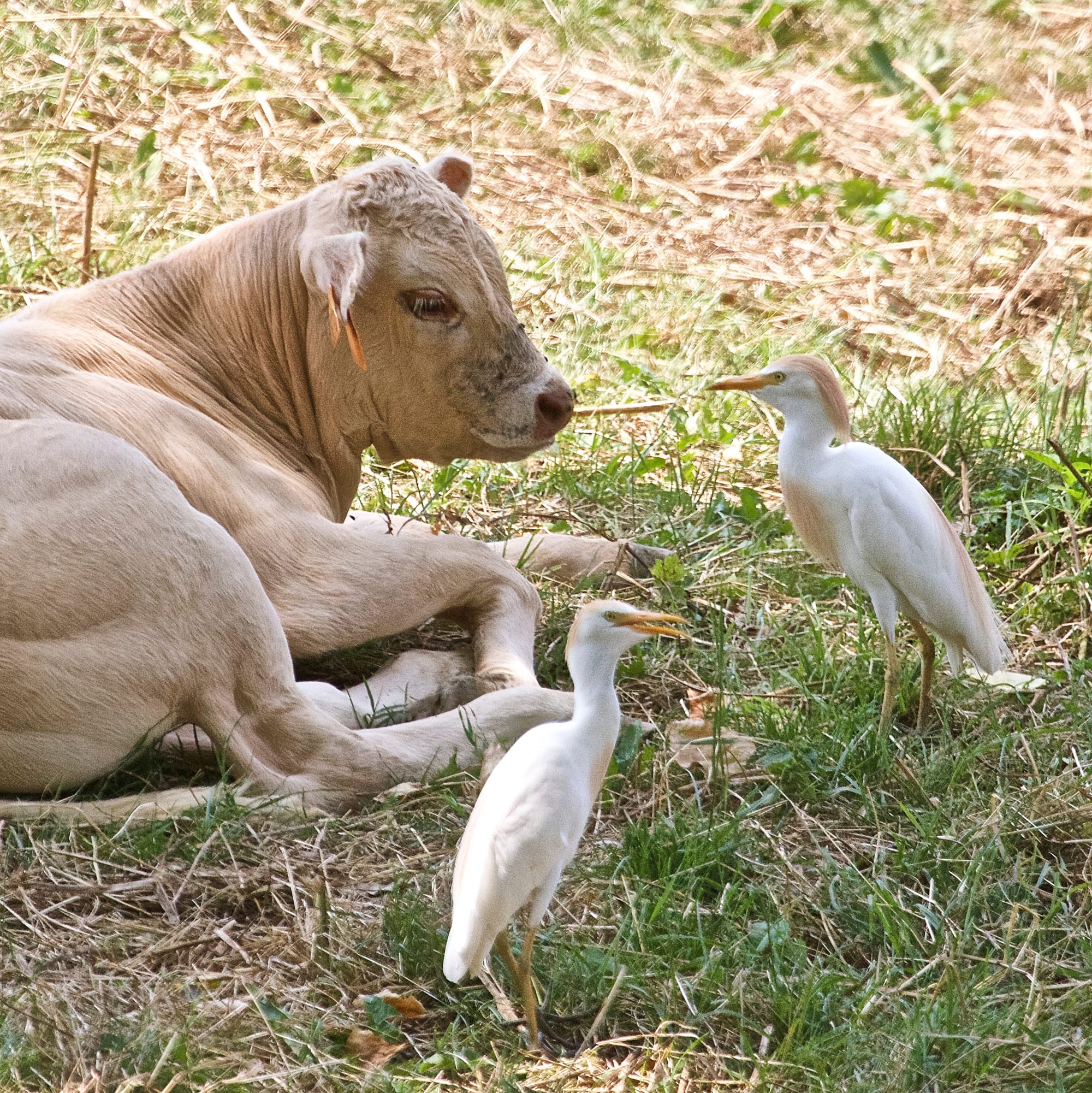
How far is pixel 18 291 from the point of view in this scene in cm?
604

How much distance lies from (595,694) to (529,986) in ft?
1.54

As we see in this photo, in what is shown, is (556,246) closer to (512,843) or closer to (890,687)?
(890,687)

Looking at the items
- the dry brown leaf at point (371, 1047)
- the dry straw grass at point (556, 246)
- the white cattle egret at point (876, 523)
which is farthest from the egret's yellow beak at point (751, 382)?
the dry brown leaf at point (371, 1047)

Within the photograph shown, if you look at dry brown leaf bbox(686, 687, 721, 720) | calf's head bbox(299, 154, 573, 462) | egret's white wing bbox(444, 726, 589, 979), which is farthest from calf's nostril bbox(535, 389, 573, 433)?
egret's white wing bbox(444, 726, 589, 979)

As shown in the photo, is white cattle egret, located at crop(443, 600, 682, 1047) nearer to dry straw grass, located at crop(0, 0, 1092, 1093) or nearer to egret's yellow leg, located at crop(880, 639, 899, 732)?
dry straw grass, located at crop(0, 0, 1092, 1093)

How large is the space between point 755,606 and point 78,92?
482 centimetres

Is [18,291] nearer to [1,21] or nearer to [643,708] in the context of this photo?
[1,21]

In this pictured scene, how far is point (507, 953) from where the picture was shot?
238 cm

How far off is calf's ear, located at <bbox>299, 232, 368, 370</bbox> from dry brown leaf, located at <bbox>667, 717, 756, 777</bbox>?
3.83ft

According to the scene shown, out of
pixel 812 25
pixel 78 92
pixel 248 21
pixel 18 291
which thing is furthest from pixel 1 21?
pixel 812 25

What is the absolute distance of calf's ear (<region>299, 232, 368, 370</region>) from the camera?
3688mm

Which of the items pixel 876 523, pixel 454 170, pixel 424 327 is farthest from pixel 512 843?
pixel 454 170

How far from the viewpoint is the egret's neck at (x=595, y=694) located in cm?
247

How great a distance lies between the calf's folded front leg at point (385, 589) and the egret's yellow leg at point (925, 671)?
905 mm
